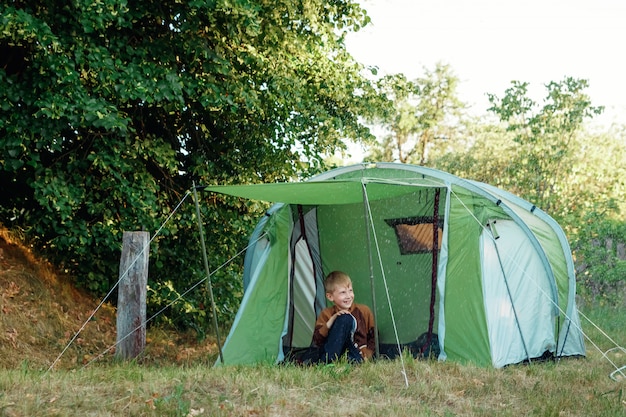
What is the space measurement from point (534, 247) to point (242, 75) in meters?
3.62

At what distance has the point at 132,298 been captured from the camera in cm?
657

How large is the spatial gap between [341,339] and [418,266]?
4.96 ft

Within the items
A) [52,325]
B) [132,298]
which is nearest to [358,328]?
[132,298]

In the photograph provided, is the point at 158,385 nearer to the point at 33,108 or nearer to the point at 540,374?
the point at 540,374

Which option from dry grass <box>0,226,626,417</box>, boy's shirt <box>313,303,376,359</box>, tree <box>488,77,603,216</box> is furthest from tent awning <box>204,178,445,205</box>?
tree <box>488,77,603,216</box>

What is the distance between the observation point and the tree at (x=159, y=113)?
23.9ft

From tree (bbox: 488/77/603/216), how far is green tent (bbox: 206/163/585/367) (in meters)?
6.50

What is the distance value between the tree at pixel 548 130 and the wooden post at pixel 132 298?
8.65m

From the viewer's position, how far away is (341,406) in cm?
459

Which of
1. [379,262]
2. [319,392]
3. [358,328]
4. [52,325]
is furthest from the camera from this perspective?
[52,325]

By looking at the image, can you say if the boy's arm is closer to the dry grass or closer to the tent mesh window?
the dry grass

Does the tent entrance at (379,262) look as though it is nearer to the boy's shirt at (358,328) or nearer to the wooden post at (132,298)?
the boy's shirt at (358,328)

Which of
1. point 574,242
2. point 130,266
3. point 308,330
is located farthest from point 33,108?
point 574,242

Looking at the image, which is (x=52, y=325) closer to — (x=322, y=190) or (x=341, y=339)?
(x=341, y=339)
